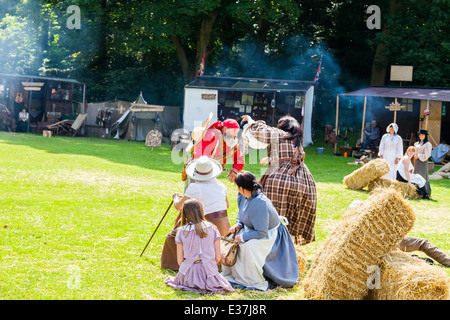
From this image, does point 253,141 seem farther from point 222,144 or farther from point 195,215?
point 195,215

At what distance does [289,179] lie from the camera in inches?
293

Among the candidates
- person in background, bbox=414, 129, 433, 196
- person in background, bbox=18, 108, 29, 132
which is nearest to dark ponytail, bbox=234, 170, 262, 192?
person in background, bbox=414, 129, 433, 196

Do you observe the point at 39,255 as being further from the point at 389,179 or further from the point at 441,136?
the point at 441,136

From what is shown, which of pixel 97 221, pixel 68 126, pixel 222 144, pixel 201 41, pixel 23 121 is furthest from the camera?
pixel 201 41

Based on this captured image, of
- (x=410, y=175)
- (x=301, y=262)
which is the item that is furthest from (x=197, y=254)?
(x=410, y=175)

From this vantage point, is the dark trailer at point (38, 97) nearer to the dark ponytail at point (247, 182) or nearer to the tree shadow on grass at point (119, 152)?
the tree shadow on grass at point (119, 152)

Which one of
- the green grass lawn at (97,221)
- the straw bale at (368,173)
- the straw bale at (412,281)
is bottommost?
the green grass lawn at (97,221)

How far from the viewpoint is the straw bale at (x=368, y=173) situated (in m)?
14.4

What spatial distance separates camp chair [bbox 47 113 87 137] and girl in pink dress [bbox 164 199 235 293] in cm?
2477

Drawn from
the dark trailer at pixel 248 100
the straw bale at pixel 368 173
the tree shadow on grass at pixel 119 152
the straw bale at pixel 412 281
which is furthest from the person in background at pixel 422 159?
the dark trailer at pixel 248 100

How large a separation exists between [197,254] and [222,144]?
8.28ft

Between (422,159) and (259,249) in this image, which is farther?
(422,159)

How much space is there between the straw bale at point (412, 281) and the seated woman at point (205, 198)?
Answer: 2.11m

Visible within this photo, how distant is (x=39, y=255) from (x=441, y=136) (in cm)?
2380
